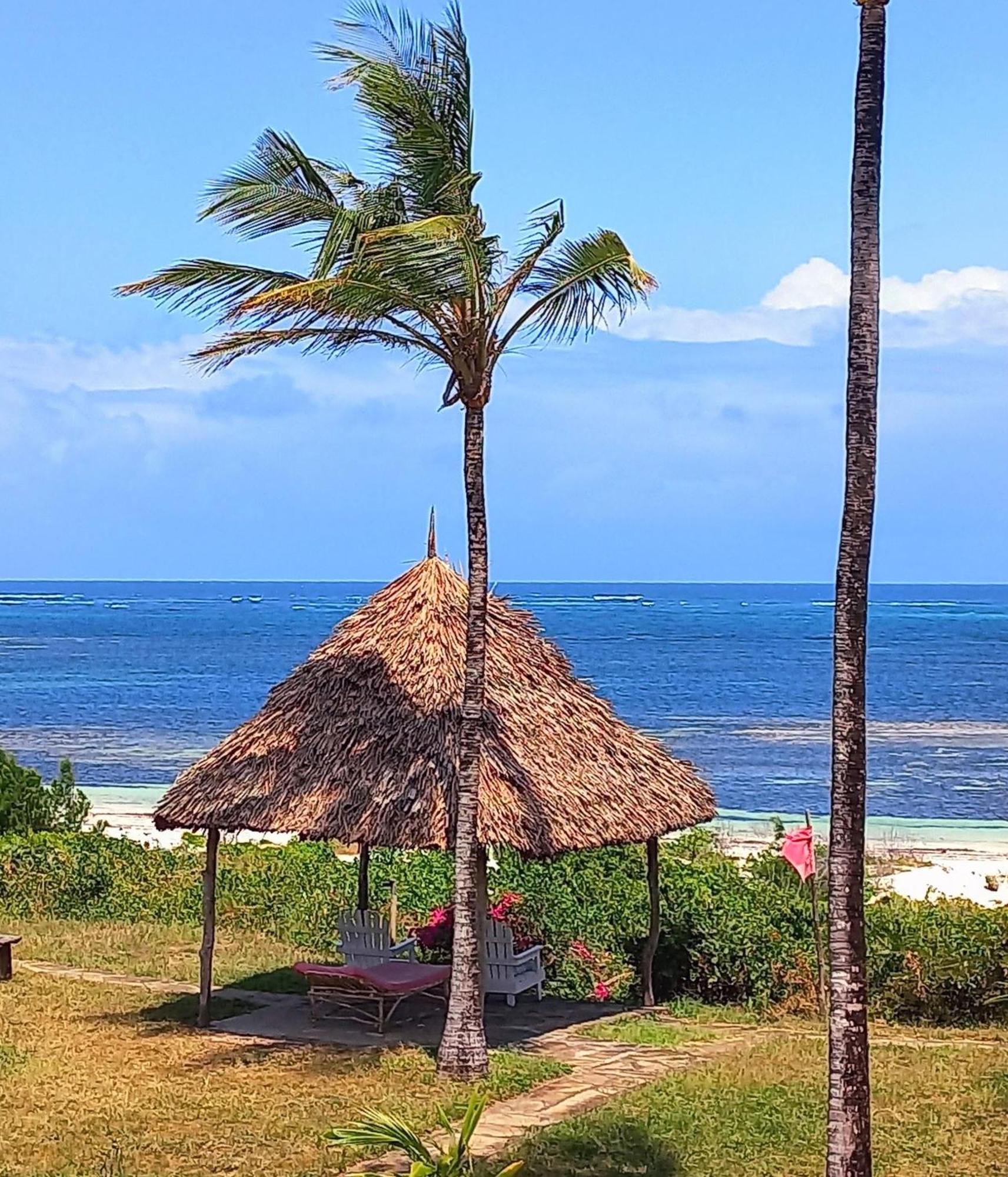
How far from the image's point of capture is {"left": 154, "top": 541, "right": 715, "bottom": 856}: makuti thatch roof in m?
11.1

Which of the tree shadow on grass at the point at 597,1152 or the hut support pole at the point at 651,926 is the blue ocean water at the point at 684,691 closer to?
the hut support pole at the point at 651,926

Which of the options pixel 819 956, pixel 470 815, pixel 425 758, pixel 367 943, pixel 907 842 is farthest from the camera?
pixel 907 842

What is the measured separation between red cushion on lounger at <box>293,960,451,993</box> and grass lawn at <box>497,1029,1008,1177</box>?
6.88 ft

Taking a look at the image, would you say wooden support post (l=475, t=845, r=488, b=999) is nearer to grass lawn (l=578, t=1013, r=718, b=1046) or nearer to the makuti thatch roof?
the makuti thatch roof

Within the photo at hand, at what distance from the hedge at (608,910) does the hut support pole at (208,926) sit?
9.14ft

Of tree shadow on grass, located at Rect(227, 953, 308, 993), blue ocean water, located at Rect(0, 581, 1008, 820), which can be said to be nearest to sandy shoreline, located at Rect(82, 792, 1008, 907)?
blue ocean water, located at Rect(0, 581, 1008, 820)

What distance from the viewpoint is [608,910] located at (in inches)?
542

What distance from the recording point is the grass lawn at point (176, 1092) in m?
8.77

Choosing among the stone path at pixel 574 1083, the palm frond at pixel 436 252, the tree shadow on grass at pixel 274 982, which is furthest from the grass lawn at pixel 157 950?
the palm frond at pixel 436 252

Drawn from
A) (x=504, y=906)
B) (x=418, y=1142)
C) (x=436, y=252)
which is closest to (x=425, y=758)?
(x=504, y=906)

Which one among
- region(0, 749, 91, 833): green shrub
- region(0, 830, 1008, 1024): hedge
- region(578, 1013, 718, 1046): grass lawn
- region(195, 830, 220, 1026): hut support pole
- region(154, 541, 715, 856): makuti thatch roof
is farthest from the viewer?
region(0, 749, 91, 833): green shrub

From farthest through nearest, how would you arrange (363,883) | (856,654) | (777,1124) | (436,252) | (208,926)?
(363,883), (208,926), (436,252), (777,1124), (856,654)

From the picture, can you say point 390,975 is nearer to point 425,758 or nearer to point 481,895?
point 481,895

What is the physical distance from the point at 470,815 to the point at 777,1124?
Answer: 255 cm
